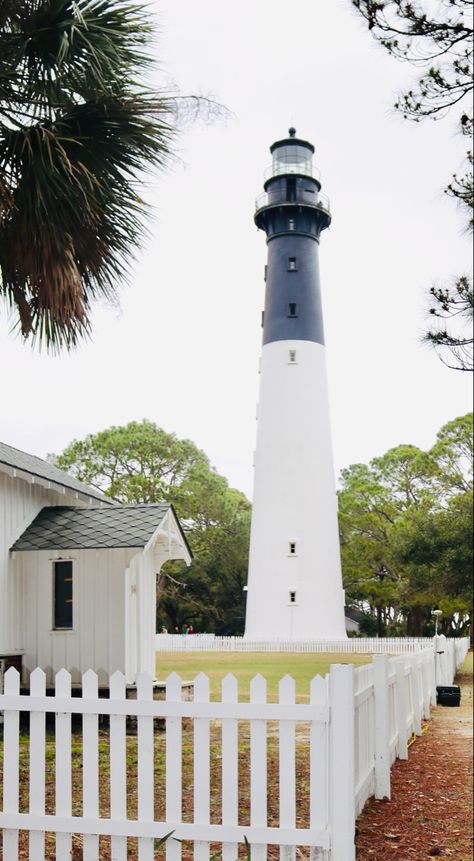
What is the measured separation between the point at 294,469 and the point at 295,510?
1442mm

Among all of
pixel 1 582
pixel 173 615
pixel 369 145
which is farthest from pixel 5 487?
pixel 173 615

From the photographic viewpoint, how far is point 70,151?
757 centimetres

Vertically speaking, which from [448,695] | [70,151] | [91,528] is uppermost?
[70,151]

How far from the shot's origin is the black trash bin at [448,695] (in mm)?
16547

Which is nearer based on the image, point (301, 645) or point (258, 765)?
point (258, 765)

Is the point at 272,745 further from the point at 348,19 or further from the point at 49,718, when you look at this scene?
the point at 348,19

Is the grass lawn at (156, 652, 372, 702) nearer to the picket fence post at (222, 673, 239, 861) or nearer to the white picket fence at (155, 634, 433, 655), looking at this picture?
the white picket fence at (155, 634, 433, 655)

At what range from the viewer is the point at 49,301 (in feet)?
24.5

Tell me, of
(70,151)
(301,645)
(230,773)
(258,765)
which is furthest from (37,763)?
(301,645)

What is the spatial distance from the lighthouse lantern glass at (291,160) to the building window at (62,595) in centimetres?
2609

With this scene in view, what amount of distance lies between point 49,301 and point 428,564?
22.2m

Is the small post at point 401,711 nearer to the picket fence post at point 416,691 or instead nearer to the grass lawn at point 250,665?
the picket fence post at point 416,691

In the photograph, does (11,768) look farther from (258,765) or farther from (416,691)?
(416,691)

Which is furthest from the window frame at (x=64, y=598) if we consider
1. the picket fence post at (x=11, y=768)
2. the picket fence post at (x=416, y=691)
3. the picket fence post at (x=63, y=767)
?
the picket fence post at (x=63, y=767)
